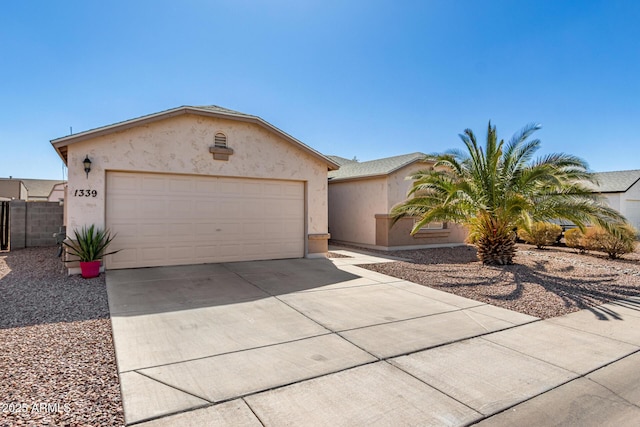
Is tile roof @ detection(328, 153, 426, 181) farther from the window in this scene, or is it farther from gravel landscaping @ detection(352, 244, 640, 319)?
the window

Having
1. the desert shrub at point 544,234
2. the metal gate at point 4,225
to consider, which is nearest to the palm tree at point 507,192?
the desert shrub at point 544,234

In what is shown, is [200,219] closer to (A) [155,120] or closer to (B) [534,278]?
(A) [155,120]

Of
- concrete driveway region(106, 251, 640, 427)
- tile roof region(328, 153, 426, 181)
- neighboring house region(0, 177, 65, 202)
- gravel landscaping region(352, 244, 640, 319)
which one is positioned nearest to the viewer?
concrete driveway region(106, 251, 640, 427)

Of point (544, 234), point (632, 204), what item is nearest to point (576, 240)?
point (544, 234)

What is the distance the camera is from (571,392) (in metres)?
3.34

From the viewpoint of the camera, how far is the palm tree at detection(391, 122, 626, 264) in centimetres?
959

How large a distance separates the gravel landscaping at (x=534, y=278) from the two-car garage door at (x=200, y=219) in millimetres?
3406

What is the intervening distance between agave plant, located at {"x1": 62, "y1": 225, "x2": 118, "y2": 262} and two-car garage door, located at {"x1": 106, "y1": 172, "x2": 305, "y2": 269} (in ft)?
1.47

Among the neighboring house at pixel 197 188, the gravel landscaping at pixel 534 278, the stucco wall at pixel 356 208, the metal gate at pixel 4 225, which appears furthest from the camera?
the stucco wall at pixel 356 208

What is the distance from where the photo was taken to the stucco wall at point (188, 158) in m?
8.63

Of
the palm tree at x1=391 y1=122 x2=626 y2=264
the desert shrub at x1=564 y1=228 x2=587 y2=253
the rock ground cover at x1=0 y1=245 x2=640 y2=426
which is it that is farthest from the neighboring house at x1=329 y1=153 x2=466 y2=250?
the desert shrub at x1=564 y1=228 x2=587 y2=253

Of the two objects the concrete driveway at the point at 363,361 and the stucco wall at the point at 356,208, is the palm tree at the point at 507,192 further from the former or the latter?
the concrete driveway at the point at 363,361

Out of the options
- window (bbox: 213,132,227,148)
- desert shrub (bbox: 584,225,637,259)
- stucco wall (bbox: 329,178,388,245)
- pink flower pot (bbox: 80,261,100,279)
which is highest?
window (bbox: 213,132,227,148)

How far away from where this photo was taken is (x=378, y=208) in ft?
47.4
